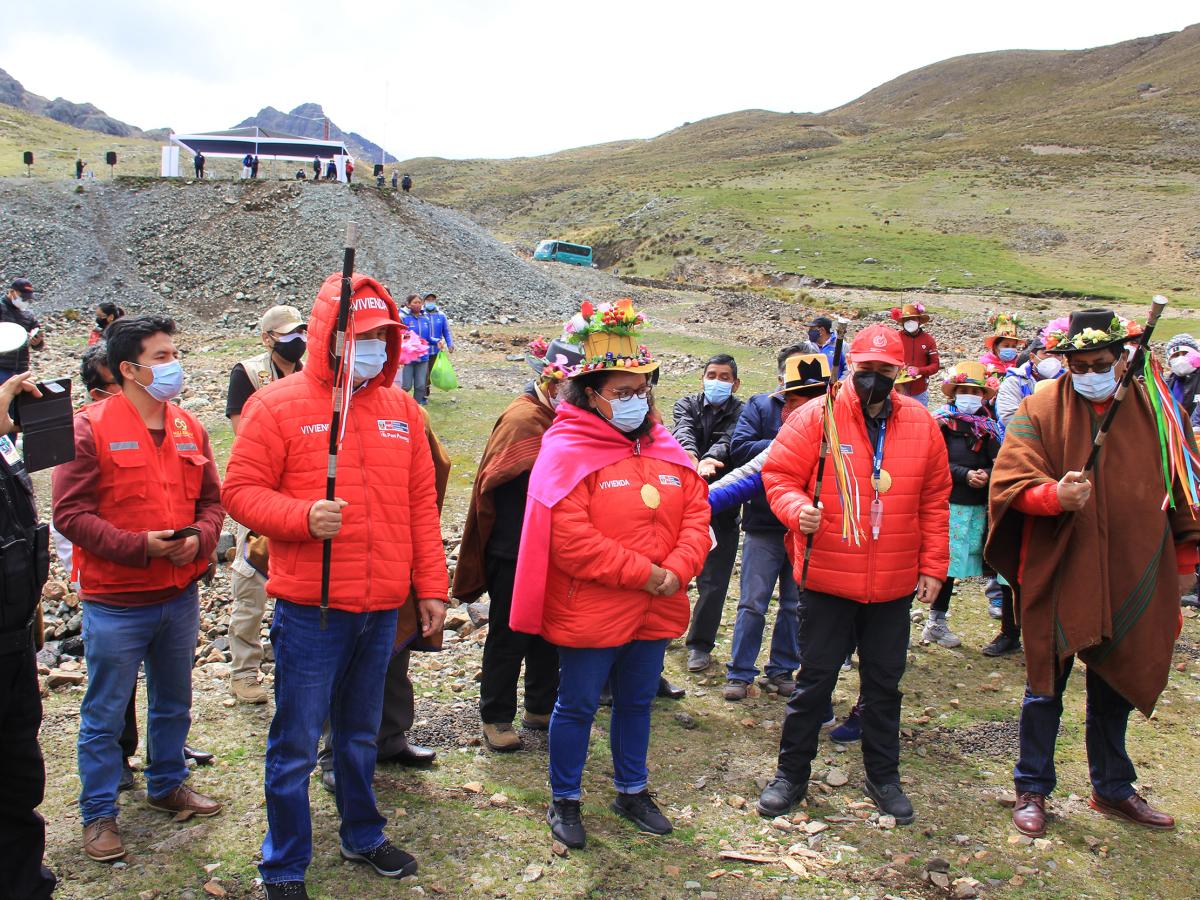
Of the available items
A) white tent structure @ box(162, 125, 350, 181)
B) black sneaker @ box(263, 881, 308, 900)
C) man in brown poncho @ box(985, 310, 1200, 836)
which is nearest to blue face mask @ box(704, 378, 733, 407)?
man in brown poncho @ box(985, 310, 1200, 836)

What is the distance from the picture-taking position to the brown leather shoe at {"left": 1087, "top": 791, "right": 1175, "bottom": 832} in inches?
180

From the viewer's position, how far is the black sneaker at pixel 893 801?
4625mm

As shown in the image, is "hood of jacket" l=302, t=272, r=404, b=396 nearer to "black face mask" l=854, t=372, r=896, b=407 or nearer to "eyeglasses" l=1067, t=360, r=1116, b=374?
"black face mask" l=854, t=372, r=896, b=407

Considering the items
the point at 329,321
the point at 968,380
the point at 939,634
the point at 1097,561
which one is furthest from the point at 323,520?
the point at 939,634

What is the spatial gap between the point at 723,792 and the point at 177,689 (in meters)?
2.95

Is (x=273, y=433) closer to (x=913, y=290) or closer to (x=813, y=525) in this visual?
(x=813, y=525)

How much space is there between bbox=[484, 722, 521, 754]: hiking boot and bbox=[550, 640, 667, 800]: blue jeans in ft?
3.09

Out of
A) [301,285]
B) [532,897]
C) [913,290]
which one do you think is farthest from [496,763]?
[913,290]

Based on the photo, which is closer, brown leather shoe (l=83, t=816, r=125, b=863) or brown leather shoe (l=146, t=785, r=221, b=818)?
brown leather shoe (l=83, t=816, r=125, b=863)

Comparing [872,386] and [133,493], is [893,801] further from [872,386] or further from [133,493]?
[133,493]

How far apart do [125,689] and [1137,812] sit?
5156 mm

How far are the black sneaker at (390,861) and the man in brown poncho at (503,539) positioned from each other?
135 centimetres

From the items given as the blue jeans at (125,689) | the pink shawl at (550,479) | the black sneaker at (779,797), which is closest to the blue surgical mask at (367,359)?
the pink shawl at (550,479)

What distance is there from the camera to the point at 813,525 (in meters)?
4.35
